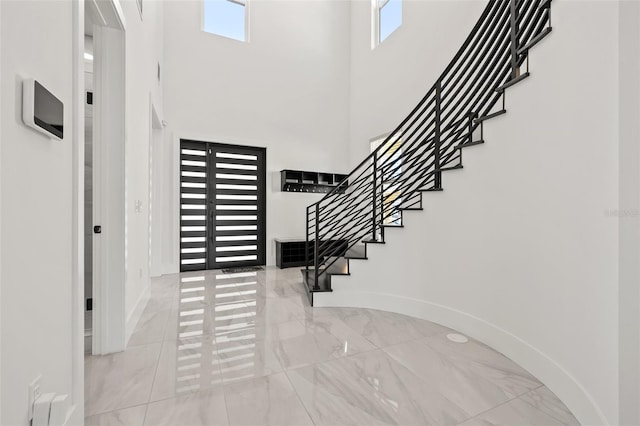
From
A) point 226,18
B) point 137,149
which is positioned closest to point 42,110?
point 137,149

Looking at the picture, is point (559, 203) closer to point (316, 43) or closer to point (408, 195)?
point (408, 195)

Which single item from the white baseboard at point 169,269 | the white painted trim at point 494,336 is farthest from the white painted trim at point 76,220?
the white baseboard at point 169,269

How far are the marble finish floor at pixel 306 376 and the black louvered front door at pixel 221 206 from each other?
92.3 inches

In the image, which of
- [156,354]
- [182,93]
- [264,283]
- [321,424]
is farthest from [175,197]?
[321,424]

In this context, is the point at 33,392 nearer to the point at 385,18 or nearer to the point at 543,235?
the point at 543,235

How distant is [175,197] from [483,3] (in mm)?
5277

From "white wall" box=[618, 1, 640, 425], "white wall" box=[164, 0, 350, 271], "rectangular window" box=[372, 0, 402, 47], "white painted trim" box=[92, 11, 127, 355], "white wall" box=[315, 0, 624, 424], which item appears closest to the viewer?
"white wall" box=[618, 1, 640, 425]

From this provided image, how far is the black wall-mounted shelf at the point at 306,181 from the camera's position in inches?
225

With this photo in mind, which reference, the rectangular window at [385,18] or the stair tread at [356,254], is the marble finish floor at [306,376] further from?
the rectangular window at [385,18]

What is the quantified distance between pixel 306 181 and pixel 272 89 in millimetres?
1927

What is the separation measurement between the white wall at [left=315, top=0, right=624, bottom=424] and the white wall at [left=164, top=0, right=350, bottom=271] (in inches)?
136

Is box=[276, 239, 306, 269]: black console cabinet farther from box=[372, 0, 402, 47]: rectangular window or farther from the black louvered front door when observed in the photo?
box=[372, 0, 402, 47]: rectangular window

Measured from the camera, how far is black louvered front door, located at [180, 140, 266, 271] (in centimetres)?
513

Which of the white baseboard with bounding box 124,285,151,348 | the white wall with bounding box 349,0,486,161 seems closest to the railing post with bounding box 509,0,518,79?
the white wall with bounding box 349,0,486,161
